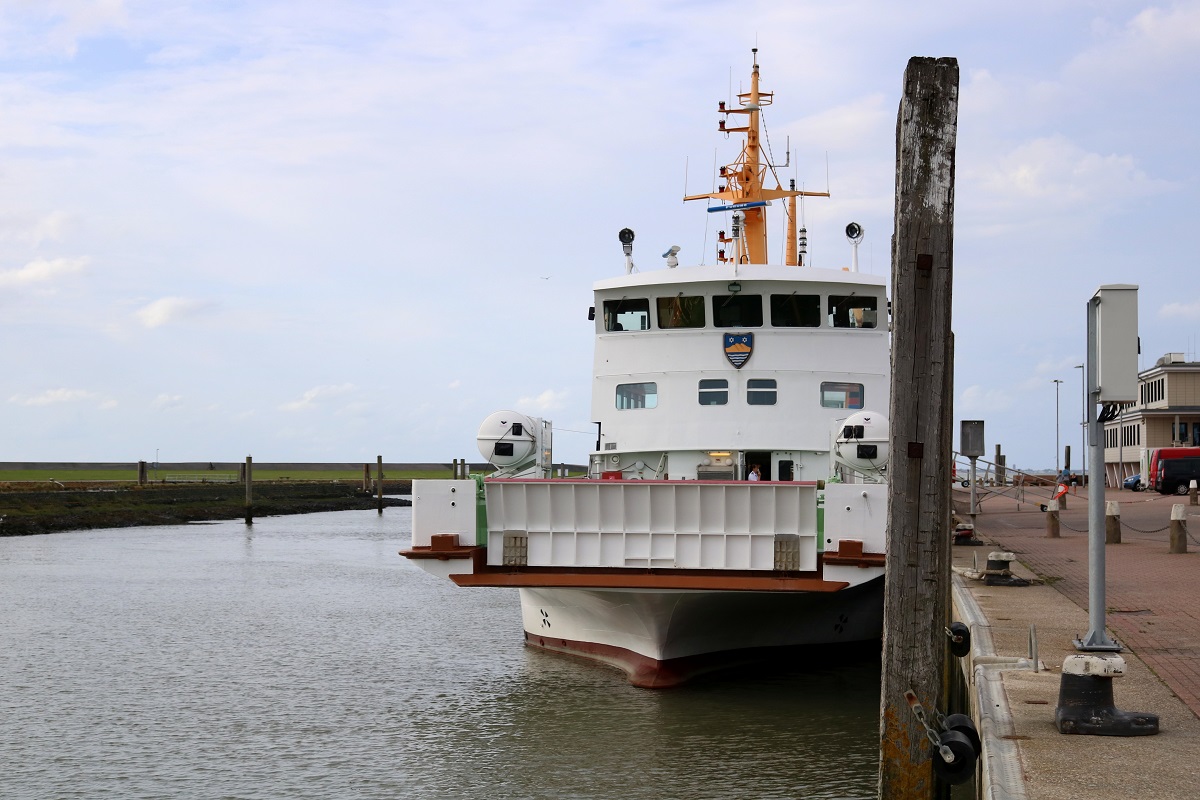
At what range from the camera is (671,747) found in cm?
1217

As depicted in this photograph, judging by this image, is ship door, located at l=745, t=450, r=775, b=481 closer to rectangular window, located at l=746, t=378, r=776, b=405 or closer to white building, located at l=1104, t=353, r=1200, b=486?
rectangular window, located at l=746, t=378, r=776, b=405

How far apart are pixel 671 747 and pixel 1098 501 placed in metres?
5.91

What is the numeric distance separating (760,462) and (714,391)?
4.00ft

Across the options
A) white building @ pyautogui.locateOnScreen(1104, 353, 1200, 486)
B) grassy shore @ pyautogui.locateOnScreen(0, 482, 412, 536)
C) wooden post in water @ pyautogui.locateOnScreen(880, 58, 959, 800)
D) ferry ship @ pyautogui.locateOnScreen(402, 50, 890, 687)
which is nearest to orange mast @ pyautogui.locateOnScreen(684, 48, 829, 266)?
ferry ship @ pyautogui.locateOnScreen(402, 50, 890, 687)

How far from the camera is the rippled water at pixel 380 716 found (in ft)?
36.9

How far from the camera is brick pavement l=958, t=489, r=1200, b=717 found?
34.9ft

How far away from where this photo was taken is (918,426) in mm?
7070

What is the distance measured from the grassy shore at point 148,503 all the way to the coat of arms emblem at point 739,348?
3866 centimetres

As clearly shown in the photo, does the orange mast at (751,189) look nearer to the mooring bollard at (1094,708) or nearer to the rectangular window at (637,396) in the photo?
the rectangular window at (637,396)

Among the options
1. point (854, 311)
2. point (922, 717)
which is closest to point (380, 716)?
point (922, 717)

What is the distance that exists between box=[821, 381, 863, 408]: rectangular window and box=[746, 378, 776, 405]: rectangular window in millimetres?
734

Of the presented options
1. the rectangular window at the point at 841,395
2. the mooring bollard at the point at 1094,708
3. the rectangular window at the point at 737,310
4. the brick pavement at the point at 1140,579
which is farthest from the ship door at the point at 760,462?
the mooring bollard at the point at 1094,708

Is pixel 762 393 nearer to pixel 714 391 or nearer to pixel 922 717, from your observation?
pixel 714 391

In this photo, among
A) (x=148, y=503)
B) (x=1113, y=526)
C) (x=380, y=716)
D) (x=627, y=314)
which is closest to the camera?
(x=380, y=716)
